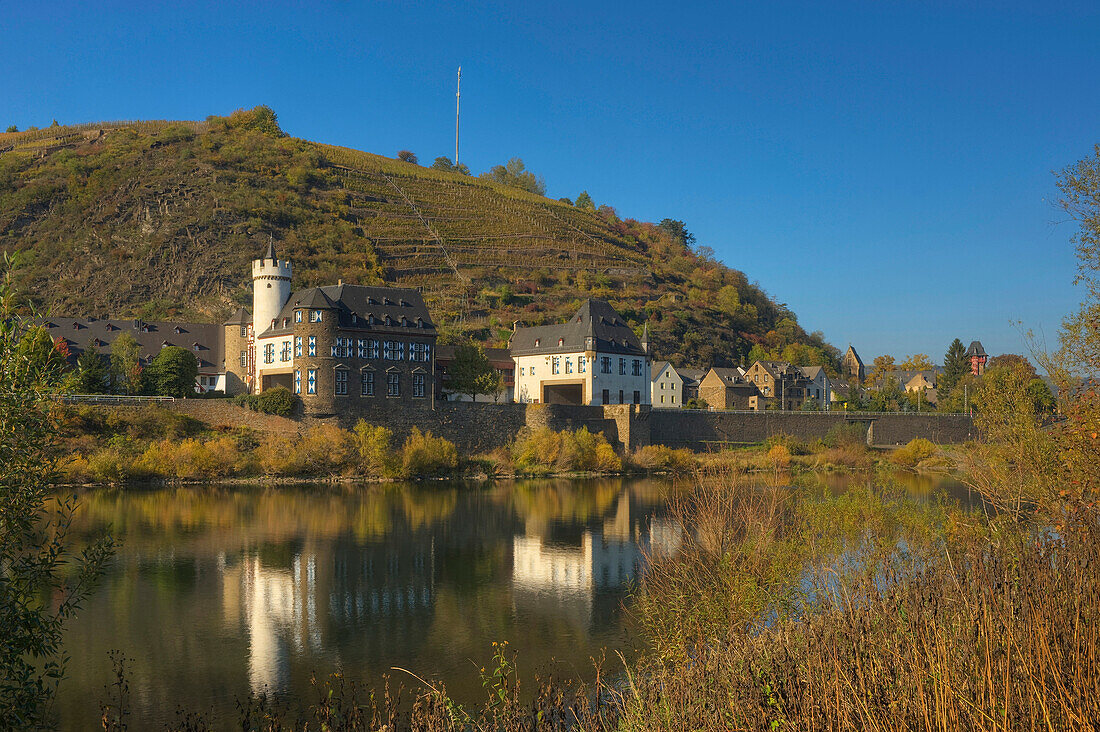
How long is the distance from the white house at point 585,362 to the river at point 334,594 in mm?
28030

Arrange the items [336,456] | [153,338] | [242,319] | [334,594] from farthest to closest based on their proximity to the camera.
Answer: [242,319] → [153,338] → [336,456] → [334,594]

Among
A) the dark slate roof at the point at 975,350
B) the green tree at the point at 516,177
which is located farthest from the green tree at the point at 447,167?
the dark slate roof at the point at 975,350

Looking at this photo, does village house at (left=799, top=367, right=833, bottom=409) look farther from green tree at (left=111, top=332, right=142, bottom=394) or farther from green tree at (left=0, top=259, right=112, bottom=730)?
green tree at (left=0, top=259, right=112, bottom=730)

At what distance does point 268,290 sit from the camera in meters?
65.2

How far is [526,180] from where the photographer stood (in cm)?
17062

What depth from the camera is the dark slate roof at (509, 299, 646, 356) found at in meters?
70.4

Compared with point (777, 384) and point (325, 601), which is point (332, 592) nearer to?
point (325, 601)

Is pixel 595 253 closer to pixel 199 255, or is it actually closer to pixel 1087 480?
pixel 199 255

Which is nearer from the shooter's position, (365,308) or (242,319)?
(365,308)

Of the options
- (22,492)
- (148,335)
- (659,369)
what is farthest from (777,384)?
(22,492)

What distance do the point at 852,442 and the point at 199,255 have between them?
74463 millimetres

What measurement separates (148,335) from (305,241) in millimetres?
40983

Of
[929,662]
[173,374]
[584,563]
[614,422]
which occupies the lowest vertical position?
[584,563]

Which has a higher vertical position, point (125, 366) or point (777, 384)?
point (125, 366)
